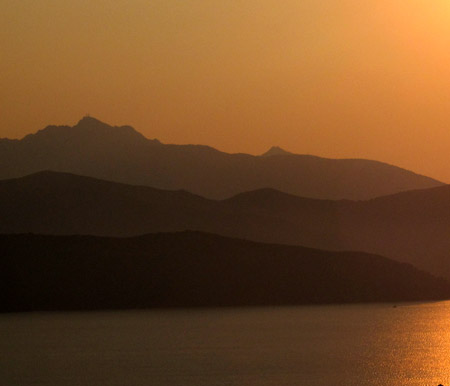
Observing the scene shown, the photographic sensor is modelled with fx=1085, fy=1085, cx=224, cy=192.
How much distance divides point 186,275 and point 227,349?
288 feet

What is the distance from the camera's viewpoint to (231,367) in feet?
252

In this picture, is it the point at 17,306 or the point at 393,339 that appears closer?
the point at 393,339

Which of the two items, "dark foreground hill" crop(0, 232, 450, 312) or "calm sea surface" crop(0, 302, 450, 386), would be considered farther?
"dark foreground hill" crop(0, 232, 450, 312)

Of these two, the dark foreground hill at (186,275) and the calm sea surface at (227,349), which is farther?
the dark foreground hill at (186,275)

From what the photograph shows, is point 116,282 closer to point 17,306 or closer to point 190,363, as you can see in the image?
point 17,306

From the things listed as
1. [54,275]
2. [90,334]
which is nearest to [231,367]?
[90,334]

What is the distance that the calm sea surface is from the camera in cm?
7106

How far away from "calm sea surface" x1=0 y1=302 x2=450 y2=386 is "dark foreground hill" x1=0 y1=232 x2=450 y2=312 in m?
23.2

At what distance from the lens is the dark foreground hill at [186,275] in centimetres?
16862

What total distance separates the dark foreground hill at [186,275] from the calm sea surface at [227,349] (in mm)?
23186

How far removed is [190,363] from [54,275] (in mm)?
94947

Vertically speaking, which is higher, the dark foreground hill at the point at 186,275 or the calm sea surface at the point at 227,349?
the dark foreground hill at the point at 186,275

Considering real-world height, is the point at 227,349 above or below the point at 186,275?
below

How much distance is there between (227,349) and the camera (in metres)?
90.9
